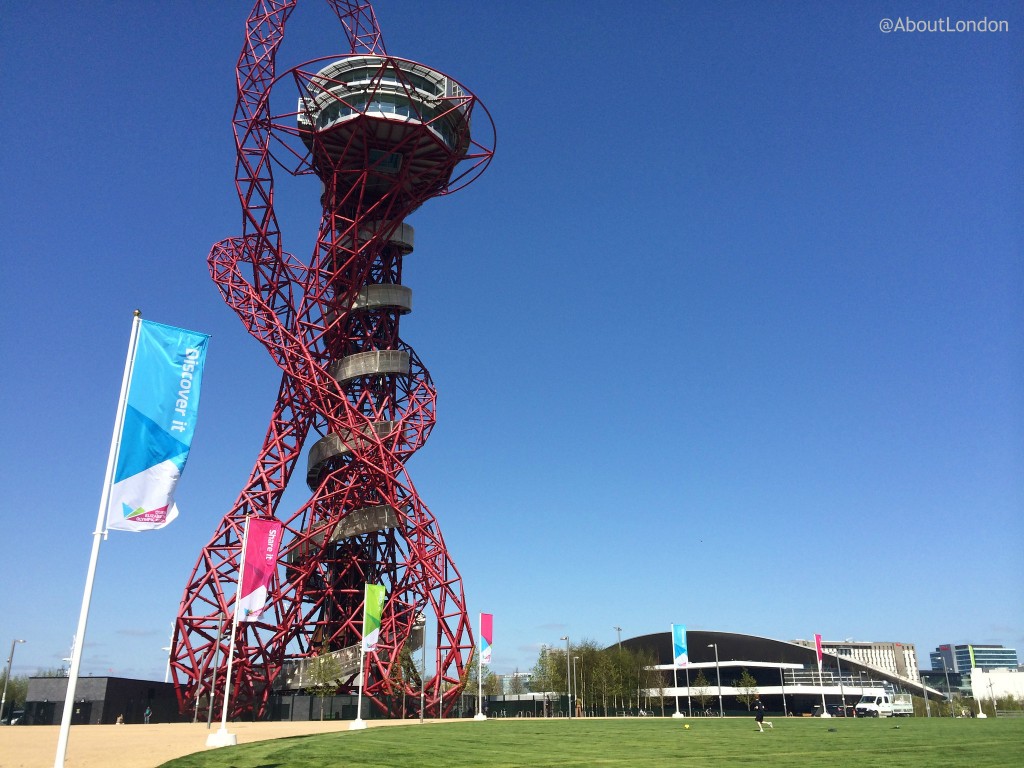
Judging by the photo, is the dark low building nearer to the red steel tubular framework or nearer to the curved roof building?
the red steel tubular framework

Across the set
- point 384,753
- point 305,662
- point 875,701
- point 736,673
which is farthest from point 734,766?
point 736,673

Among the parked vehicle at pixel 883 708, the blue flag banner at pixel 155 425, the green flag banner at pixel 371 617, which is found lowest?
the parked vehicle at pixel 883 708

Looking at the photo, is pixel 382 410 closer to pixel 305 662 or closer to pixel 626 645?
pixel 305 662

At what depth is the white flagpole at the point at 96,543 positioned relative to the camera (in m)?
13.1

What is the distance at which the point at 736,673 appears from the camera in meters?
104

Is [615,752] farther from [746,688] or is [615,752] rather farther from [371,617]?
[746,688]

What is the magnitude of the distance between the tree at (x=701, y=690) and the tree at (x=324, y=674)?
181 feet

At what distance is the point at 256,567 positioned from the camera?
28281mm

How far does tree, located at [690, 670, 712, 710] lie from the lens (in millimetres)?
92875

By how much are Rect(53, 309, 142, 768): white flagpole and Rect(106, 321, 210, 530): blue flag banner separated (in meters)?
0.07

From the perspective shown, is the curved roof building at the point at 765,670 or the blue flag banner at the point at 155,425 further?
the curved roof building at the point at 765,670

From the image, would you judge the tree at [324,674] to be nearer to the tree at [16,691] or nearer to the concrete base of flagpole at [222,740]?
the concrete base of flagpole at [222,740]

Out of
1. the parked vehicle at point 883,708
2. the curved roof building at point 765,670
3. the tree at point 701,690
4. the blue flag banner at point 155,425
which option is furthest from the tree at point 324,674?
the curved roof building at point 765,670

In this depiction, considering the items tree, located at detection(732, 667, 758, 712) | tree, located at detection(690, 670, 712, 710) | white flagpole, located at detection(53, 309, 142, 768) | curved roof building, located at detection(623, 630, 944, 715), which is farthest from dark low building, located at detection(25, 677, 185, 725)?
curved roof building, located at detection(623, 630, 944, 715)
